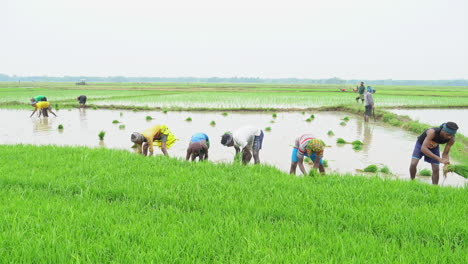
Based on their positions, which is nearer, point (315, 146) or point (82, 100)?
point (315, 146)

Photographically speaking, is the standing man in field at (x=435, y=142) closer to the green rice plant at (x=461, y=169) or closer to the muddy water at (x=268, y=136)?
the green rice plant at (x=461, y=169)

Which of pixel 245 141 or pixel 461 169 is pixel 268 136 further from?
pixel 461 169

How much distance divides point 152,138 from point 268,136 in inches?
204

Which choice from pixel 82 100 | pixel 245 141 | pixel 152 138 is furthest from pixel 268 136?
pixel 82 100

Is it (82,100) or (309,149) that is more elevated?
(82,100)

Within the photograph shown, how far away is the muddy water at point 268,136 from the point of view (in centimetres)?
712

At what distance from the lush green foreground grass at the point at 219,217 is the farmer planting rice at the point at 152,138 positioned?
4.00 feet

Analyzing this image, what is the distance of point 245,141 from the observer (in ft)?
18.0

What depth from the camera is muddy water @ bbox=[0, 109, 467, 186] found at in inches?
280

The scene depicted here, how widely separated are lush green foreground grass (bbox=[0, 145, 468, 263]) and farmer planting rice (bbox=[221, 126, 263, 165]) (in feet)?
3.02

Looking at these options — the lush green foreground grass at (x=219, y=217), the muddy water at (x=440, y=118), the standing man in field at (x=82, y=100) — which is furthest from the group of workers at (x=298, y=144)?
the standing man in field at (x=82, y=100)

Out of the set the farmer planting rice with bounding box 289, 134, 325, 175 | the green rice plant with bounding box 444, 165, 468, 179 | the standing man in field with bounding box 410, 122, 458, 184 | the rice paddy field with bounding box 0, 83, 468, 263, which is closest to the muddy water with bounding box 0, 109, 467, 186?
the standing man in field with bounding box 410, 122, 458, 184

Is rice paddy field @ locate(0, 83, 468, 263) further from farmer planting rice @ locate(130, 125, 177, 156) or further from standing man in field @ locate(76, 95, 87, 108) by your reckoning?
standing man in field @ locate(76, 95, 87, 108)

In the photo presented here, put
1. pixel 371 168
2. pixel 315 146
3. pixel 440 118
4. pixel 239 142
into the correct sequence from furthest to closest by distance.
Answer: pixel 440 118 < pixel 371 168 < pixel 239 142 < pixel 315 146
